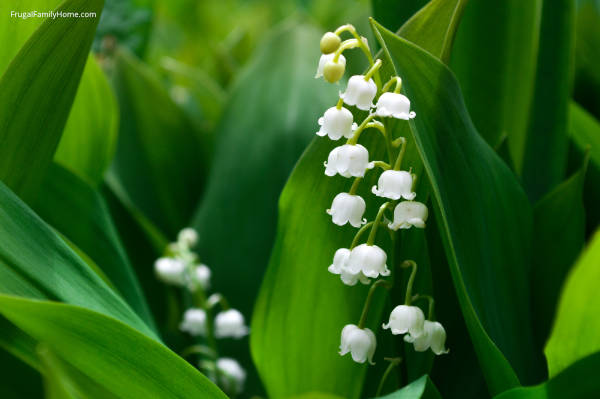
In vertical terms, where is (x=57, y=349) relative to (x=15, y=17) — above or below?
below

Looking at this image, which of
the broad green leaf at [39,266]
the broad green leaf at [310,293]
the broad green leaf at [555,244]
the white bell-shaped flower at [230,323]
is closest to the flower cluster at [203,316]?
the white bell-shaped flower at [230,323]

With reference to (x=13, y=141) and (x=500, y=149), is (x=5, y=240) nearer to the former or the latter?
(x=13, y=141)

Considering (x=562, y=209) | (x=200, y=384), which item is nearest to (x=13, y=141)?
(x=200, y=384)

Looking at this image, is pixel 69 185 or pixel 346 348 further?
pixel 69 185

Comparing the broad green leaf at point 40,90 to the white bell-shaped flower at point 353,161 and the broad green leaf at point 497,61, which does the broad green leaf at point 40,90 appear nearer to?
the white bell-shaped flower at point 353,161

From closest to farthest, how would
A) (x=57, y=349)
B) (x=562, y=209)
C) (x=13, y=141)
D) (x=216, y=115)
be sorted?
(x=57, y=349), (x=13, y=141), (x=562, y=209), (x=216, y=115)

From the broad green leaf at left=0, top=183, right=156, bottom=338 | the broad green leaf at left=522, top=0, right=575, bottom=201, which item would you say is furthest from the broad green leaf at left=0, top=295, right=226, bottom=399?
the broad green leaf at left=522, top=0, right=575, bottom=201

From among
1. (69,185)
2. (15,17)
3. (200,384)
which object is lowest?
(200,384)

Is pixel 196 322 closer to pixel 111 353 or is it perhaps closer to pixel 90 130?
pixel 90 130

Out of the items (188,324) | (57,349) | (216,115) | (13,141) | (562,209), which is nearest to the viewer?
(57,349)
